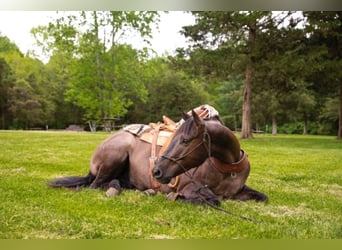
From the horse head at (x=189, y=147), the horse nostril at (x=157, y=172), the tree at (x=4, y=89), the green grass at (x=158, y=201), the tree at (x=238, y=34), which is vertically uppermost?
the tree at (x=238, y=34)

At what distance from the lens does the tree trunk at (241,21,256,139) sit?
318cm

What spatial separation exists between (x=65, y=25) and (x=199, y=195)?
1.80m

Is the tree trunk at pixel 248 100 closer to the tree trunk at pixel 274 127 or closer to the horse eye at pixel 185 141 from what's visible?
the tree trunk at pixel 274 127

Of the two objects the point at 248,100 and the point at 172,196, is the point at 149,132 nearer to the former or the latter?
the point at 172,196

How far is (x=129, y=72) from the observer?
3.39 metres

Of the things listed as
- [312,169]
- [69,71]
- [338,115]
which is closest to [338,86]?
[338,115]

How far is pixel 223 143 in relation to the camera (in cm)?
243

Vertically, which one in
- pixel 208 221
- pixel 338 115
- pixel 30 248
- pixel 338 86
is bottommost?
pixel 30 248

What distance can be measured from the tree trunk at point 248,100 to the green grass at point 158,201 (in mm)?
95

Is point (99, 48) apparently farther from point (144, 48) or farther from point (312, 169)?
point (312, 169)

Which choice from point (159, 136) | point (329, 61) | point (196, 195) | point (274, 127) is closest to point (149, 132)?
point (159, 136)

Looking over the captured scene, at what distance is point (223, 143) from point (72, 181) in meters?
1.17

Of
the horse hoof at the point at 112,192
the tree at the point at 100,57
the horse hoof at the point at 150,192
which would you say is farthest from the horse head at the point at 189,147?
the tree at the point at 100,57

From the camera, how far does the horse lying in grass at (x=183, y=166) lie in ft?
7.76
